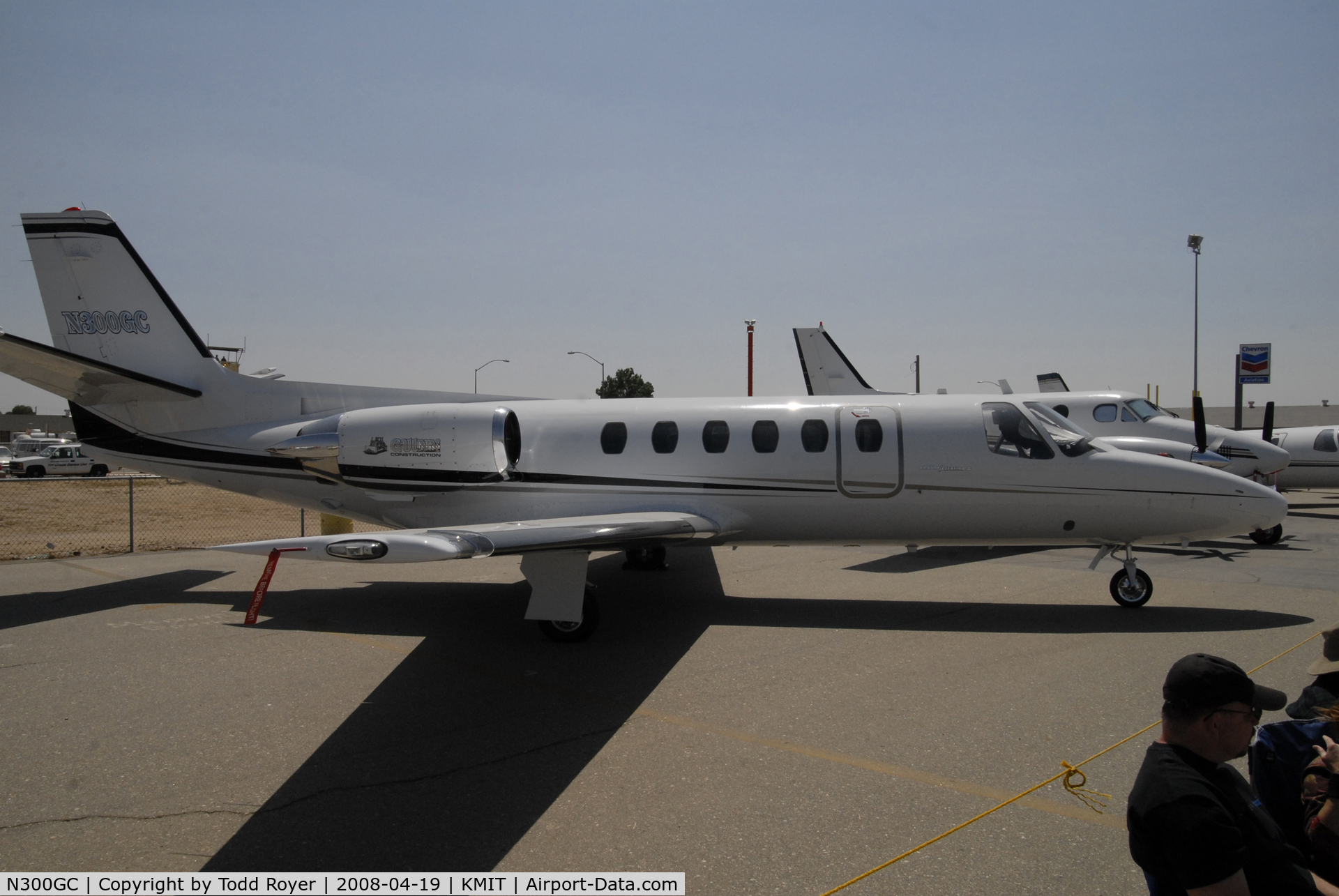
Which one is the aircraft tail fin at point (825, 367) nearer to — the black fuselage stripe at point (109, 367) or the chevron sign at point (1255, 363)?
the black fuselage stripe at point (109, 367)

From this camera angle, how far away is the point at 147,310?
35.7ft

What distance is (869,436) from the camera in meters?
9.53

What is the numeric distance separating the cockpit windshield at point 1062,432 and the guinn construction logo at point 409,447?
7352mm

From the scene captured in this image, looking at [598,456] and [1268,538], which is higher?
[598,456]

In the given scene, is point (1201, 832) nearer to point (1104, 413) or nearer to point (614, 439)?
point (614, 439)

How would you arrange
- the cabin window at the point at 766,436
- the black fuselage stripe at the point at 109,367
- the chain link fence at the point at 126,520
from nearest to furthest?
1. the black fuselage stripe at the point at 109,367
2. the cabin window at the point at 766,436
3. the chain link fence at the point at 126,520

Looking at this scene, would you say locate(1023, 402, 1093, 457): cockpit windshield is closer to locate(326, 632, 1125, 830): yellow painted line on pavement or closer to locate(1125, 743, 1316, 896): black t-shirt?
locate(326, 632, 1125, 830): yellow painted line on pavement

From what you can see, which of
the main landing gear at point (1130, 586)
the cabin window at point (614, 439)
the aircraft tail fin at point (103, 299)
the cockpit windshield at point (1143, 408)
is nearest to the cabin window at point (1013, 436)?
the main landing gear at point (1130, 586)

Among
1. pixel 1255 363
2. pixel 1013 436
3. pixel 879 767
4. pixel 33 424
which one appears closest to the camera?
pixel 879 767

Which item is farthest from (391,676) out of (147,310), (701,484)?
(147,310)

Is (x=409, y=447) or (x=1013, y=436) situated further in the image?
(x=409, y=447)

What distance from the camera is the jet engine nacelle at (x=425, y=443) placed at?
973 centimetres

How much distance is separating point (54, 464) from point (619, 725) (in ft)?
148

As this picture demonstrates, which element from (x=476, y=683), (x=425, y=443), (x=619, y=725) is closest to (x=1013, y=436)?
(x=619, y=725)
